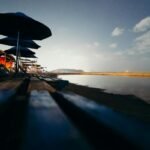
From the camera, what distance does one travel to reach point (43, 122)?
851 millimetres

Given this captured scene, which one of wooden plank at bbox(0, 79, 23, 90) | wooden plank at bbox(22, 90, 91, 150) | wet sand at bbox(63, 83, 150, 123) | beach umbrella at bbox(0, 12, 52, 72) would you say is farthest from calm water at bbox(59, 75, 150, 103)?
wooden plank at bbox(22, 90, 91, 150)

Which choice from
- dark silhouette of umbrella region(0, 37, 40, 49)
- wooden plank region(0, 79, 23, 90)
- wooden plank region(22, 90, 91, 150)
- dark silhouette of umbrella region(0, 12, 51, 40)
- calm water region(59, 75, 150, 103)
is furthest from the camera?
calm water region(59, 75, 150, 103)

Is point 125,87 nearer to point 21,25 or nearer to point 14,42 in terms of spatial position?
point 14,42

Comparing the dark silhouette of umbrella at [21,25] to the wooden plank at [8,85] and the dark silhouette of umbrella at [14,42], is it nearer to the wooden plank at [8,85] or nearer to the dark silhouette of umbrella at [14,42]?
the dark silhouette of umbrella at [14,42]

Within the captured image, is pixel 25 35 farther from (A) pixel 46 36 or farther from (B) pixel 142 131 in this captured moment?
(B) pixel 142 131

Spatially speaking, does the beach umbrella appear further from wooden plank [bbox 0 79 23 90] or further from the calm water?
the calm water

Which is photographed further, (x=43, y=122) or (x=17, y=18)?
(x=17, y=18)

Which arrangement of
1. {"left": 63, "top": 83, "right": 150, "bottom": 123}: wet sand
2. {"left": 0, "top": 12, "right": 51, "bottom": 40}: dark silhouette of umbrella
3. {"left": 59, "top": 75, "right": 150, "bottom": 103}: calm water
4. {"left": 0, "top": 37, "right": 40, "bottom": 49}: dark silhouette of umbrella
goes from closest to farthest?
1. {"left": 0, "top": 12, "right": 51, "bottom": 40}: dark silhouette of umbrella
2. {"left": 63, "top": 83, "right": 150, "bottom": 123}: wet sand
3. {"left": 0, "top": 37, "right": 40, "bottom": 49}: dark silhouette of umbrella
4. {"left": 59, "top": 75, "right": 150, "bottom": 103}: calm water

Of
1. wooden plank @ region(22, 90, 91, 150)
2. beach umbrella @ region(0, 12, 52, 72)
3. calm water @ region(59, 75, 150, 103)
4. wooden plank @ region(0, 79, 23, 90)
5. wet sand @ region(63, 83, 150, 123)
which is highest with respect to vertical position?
beach umbrella @ region(0, 12, 52, 72)

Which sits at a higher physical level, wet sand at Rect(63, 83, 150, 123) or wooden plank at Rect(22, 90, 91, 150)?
wooden plank at Rect(22, 90, 91, 150)

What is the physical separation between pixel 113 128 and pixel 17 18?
19.3 feet

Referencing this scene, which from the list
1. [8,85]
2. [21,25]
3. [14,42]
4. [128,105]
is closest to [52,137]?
[8,85]

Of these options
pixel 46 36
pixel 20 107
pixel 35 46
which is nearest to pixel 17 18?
pixel 46 36

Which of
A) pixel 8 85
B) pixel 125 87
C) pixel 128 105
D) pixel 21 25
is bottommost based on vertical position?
pixel 125 87
